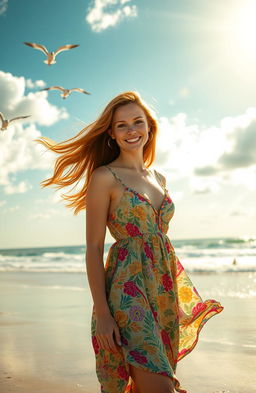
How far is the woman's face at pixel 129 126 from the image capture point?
299cm

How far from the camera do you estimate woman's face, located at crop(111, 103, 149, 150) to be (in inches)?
118

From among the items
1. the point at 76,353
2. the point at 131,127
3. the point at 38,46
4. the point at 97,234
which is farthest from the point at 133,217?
the point at 38,46

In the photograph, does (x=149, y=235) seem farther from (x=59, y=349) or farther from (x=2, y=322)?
(x=2, y=322)

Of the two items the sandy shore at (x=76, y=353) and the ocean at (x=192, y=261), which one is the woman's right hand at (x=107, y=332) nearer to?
the sandy shore at (x=76, y=353)

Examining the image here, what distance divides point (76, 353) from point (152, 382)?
3.51m

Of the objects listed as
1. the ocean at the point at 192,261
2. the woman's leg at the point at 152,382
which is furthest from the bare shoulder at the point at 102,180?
the ocean at the point at 192,261

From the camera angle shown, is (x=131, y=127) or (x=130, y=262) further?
(x=131, y=127)

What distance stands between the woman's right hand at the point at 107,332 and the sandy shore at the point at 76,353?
2.12 meters

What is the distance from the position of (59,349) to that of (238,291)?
6600mm

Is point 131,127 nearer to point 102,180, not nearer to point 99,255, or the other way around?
point 102,180

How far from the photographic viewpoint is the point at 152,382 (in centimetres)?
239

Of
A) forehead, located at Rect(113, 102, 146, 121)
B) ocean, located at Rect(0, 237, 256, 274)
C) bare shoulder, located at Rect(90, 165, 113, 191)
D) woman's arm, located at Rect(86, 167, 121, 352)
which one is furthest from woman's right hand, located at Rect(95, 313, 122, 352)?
ocean, located at Rect(0, 237, 256, 274)

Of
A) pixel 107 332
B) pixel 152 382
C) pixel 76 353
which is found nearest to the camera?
pixel 152 382

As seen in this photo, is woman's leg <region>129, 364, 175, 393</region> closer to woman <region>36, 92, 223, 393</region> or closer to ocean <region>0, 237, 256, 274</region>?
woman <region>36, 92, 223, 393</region>
